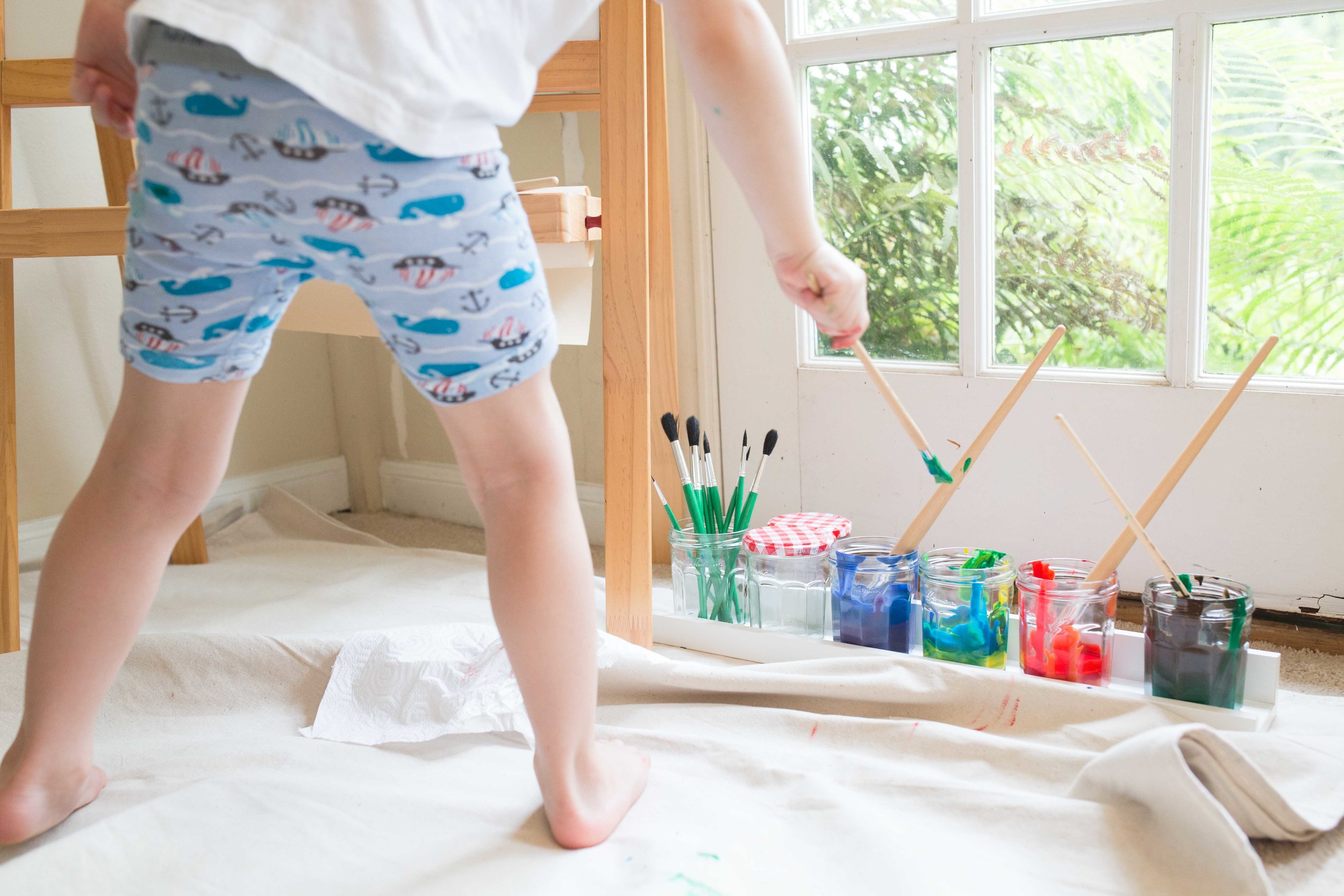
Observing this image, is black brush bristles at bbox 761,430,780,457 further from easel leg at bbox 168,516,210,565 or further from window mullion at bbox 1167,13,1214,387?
easel leg at bbox 168,516,210,565

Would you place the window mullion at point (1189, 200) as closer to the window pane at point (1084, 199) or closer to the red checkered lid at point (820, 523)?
the window pane at point (1084, 199)

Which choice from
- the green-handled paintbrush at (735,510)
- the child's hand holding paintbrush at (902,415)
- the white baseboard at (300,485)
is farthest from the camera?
the white baseboard at (300,485)

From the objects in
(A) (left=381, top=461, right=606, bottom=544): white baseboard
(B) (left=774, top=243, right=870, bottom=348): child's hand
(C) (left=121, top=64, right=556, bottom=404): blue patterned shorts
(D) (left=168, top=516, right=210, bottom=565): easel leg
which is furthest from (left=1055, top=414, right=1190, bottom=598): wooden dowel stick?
(D) (left=168, top=516, right=210, bottom=565): easel leg

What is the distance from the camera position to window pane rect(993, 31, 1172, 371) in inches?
45.6

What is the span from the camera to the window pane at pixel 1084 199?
3.80 feet

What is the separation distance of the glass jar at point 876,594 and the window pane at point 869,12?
646mm

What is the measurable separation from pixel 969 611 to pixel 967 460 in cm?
14

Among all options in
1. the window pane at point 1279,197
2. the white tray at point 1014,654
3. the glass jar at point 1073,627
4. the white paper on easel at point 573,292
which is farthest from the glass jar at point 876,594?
the window pane at point 1279,197

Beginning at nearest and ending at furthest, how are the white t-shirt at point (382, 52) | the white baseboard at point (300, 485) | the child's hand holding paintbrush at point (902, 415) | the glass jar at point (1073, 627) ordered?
the white t-shirt at point (382, 52) → the child's hand holding paintbrush at point (902, 415) → the glass jar at point (1073, 627) → the white baseboard at point (300, 485)

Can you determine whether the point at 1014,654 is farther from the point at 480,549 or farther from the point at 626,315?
the point at 480,549

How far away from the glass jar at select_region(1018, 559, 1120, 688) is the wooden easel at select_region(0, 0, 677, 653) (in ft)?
1.19

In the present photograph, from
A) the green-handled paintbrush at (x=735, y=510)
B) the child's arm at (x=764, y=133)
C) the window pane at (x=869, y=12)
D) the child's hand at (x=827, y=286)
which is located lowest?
the green-handled paintbrush at (x=735, y=510)

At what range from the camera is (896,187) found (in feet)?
4.32

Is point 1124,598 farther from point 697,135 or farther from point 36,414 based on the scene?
point 36,414
